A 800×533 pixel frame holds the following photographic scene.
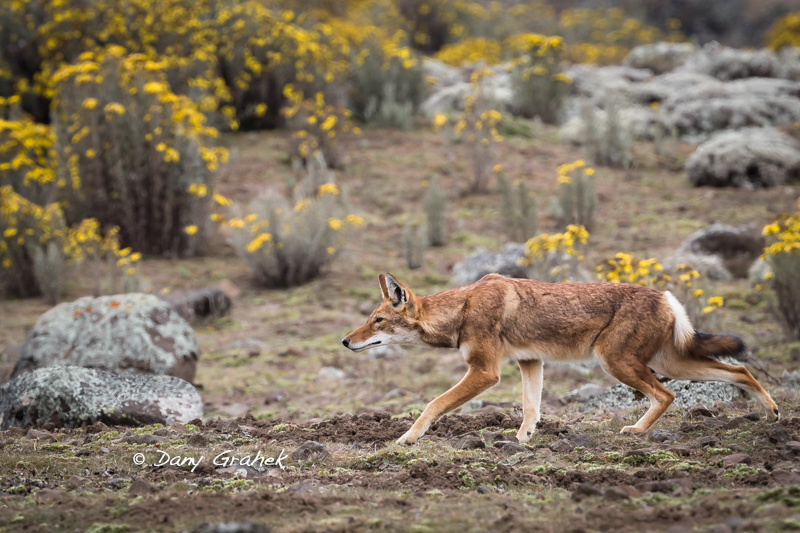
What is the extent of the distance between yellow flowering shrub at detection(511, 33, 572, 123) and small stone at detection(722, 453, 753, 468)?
638 inches

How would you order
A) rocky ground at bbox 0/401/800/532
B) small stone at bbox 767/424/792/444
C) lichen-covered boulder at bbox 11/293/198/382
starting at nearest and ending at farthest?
rocky ground at bbox 0/401/800/532, small stone at bbox 767/424/792/444, lichen-covered boulder at bbox 11/293/198/382

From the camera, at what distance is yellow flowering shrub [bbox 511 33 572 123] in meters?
20.1

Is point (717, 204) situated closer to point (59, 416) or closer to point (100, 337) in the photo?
point (100, 337)

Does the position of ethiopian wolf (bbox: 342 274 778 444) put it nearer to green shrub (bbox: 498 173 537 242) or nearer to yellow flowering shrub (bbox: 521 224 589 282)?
yellow flowering shrub (bbox: 521 224 589 282)

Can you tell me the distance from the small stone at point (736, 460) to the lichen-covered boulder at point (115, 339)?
227 inches

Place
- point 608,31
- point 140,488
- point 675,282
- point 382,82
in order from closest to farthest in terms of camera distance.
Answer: point 140,488
point 675,282
point 382,82
point 608,31

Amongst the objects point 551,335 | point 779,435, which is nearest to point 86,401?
point 551,335

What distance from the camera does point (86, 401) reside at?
23.0 feet

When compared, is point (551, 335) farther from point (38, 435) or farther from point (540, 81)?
point (540, 81)

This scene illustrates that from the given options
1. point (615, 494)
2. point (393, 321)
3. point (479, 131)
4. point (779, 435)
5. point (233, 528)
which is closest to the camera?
point (233, 528)

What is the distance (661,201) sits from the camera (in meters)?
15.5

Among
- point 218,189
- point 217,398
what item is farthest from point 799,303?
point 218,189

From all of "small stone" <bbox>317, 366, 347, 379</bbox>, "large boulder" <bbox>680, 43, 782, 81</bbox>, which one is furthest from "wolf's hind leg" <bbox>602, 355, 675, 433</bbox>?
"large boulder" <bbox>680, 43, 782, 81</bbox>

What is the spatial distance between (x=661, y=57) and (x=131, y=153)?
20.2 m
